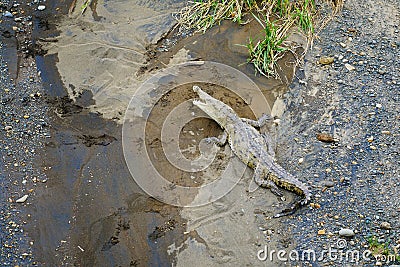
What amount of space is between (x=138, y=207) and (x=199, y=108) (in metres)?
1.87

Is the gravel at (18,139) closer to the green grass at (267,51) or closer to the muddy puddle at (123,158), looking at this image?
the muddy puddle at (123,158)

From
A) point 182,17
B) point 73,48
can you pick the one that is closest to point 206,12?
point 182,17

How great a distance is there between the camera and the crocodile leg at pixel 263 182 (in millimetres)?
6316

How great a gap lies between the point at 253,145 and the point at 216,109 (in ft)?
2.57

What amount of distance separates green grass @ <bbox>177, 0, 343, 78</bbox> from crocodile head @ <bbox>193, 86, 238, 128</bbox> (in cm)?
113

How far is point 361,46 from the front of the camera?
8070mm

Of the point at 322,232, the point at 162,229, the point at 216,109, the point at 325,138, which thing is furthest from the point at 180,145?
the point at 322,232

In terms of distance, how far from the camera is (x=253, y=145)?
22.2 feet

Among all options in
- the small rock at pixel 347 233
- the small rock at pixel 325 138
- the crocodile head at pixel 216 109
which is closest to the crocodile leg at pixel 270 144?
the crocodile head at pixel 216 109

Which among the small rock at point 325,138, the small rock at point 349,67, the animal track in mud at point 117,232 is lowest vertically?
the animal track in mud at point 117,232

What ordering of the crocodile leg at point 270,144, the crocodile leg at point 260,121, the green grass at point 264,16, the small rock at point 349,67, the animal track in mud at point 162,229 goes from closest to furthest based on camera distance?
the animal track in mud at point 162,229
the crocodile leg at point 270,144
the crocodile leg at point 260,121
the small rock at point 349,67
the green grass at point 264,16

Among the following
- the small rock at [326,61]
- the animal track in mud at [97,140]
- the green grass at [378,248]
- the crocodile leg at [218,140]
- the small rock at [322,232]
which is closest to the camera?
the green grass at [378,248]

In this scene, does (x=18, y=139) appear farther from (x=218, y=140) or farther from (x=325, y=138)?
(x=325, y=138)

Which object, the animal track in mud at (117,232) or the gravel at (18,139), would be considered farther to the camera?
Result: the gravel at (18,139)
